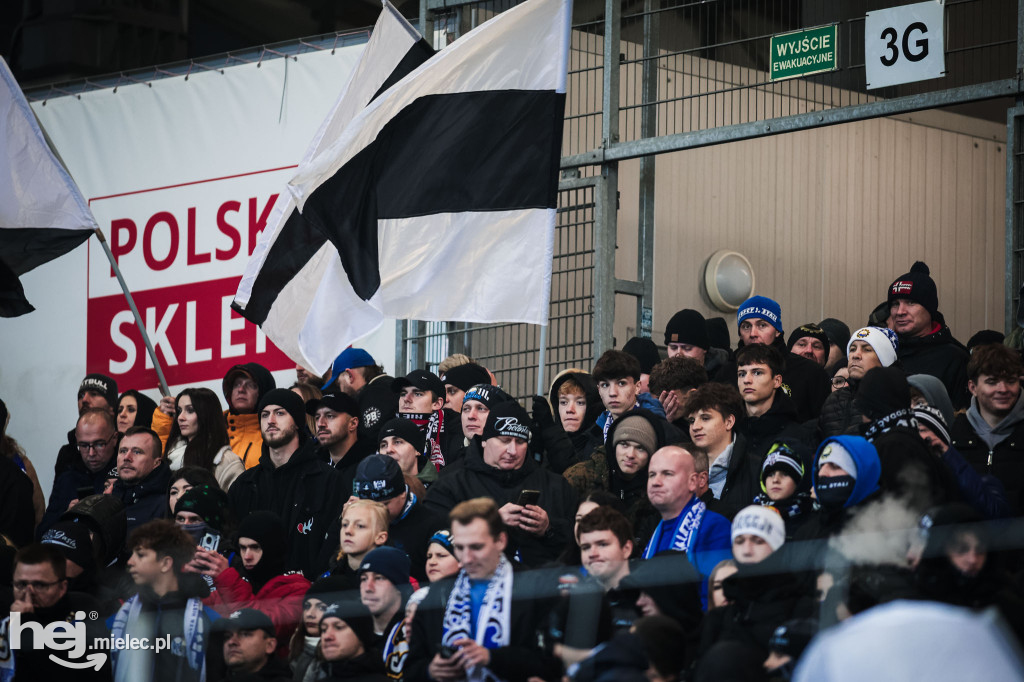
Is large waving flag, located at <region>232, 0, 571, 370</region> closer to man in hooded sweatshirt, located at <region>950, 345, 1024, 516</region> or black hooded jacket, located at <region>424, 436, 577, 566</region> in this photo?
black hooded jacket, located at <region>424, 436, 577, 566</region>

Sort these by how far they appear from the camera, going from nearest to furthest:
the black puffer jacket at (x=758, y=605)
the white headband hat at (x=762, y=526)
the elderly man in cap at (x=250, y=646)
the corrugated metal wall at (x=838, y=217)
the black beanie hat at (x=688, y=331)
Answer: the black puffer jacket at (x=758, y=605)
the white headband hat at (x=762, y=526)
the elderly man in cap at (x=250, y=646)
the black beanie hat at (x=688, y=331)
the corrugated metal wall at (x=838, y=217)

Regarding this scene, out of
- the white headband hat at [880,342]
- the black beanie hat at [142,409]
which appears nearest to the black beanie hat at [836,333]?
the white headband hat at [880,342]

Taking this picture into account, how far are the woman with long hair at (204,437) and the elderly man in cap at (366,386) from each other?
69 centimetres

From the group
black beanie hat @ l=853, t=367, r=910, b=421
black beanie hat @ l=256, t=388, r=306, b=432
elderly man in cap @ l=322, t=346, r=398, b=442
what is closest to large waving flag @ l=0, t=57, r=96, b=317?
elderly man in cap @ l=322, t=346, r=398, b=442

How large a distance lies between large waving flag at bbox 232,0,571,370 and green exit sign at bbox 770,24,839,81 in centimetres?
147

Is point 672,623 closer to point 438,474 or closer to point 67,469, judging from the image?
point 438,474

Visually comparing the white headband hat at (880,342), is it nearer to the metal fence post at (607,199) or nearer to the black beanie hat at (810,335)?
the black beanie hat at (810,335)

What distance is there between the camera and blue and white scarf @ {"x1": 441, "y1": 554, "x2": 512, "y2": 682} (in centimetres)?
526

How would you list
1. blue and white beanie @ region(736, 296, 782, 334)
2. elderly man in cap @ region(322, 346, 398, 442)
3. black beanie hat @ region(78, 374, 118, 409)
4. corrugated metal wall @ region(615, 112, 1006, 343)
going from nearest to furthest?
blue and white beanie @ region(736, 296, 782, 334) < elderly man in cap @ region(322, 346, 398, 442) < black beanie hat @ region(78, 374, 118, 409) < corrugated metal wall @ region(615, 112, 1006, 343)

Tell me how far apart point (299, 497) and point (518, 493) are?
4.49ft

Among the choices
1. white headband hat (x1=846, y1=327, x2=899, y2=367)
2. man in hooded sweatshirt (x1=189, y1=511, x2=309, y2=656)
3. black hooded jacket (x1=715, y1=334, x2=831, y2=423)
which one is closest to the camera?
man in hooded sweatshirt (x1=189, y1=511, x2=309, y2=656)

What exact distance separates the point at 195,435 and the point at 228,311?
114 inches

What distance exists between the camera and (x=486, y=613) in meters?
5.32

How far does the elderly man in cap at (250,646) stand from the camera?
600 centimetres
